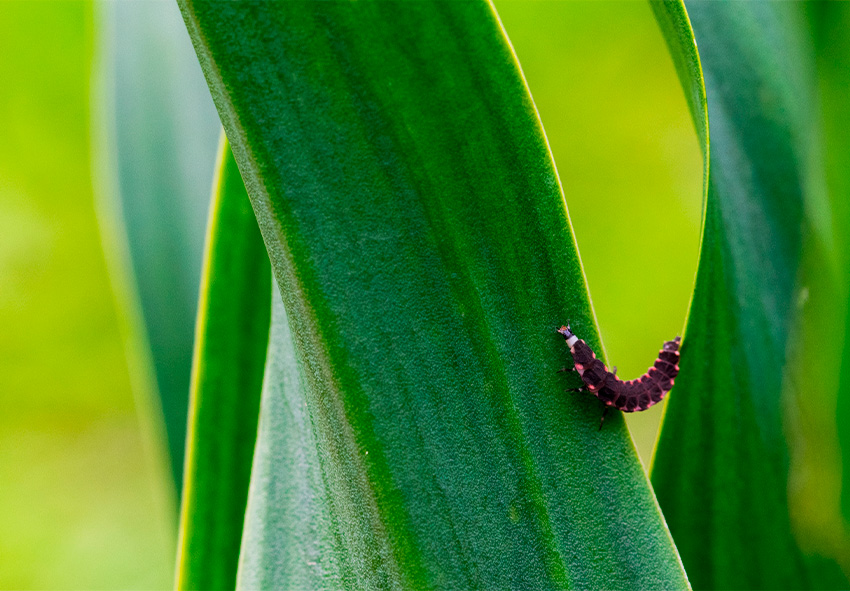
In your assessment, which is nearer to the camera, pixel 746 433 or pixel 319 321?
pixel 319 321

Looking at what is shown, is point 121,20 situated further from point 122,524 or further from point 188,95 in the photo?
point 122,524

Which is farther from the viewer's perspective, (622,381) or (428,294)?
(622,381)

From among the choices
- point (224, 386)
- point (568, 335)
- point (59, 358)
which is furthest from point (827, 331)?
point (59, 358)

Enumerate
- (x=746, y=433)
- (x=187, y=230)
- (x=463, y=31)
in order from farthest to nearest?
(x=187, y=230) < (x=746, y=433) < (x=463, y=31)

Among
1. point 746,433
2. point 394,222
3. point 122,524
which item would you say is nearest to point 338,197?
point 394,222

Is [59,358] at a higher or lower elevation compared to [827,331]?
higher

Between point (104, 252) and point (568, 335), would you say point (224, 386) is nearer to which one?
point (568, 335)

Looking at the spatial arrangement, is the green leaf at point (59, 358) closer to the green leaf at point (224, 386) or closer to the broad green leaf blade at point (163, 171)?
the broad green leaf blade at point (163, 171)

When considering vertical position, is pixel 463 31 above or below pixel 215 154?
below

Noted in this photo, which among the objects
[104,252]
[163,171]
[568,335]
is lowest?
[568,335]
